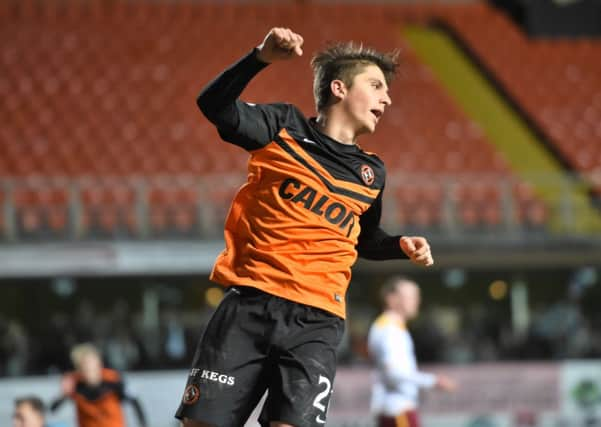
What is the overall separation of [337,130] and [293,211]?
1.31 ft

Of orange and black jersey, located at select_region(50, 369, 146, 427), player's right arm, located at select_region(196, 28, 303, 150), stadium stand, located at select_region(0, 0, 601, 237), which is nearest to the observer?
player's right arm, located at select_region(196, 28, 303, 150)

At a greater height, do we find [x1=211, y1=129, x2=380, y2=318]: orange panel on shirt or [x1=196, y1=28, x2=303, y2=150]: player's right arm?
[x1=196, y1=28, x2=303, y2=150]: player's right arm

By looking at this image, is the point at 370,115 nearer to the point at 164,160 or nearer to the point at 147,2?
the point at 164,160

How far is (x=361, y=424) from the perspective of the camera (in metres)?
14.0

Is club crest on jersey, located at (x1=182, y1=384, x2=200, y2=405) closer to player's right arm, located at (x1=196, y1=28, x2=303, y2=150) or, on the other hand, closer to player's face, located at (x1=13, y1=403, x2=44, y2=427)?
player's right arm, located at (x1=196, y1=28, x2=303, y2=150)

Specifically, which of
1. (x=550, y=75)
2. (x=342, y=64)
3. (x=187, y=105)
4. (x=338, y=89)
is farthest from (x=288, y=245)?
(x=550, y=75)

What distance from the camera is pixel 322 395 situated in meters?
4.11

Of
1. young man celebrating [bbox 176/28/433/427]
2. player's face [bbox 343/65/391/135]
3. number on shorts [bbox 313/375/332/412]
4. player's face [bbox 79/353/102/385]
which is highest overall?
player's face [bbox 343/65/391/135]

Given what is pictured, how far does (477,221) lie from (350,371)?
2.66 meters

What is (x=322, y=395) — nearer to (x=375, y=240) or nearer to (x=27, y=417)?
(x=375, y=240)

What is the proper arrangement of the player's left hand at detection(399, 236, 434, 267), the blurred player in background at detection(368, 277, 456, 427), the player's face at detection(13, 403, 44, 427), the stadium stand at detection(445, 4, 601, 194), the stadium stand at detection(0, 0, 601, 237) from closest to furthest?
the player's left hand at detection(399, 236, 434, 267) → the player's face at detection(13, 403, 44, 427) → the blurred player in background at detection(368, 277, 456, 427) → the stadium stand at detection(0, 0, 601, 237) → the stadium stand at detection(445, 4, 601, 194)

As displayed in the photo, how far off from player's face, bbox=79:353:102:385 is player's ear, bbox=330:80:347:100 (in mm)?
6032

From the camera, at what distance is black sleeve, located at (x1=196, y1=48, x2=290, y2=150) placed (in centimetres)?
393

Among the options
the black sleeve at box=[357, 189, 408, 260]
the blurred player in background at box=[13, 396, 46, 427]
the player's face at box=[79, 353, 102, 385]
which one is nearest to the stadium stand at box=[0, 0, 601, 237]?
the player's face at box=[79, 353, 102, 385]
